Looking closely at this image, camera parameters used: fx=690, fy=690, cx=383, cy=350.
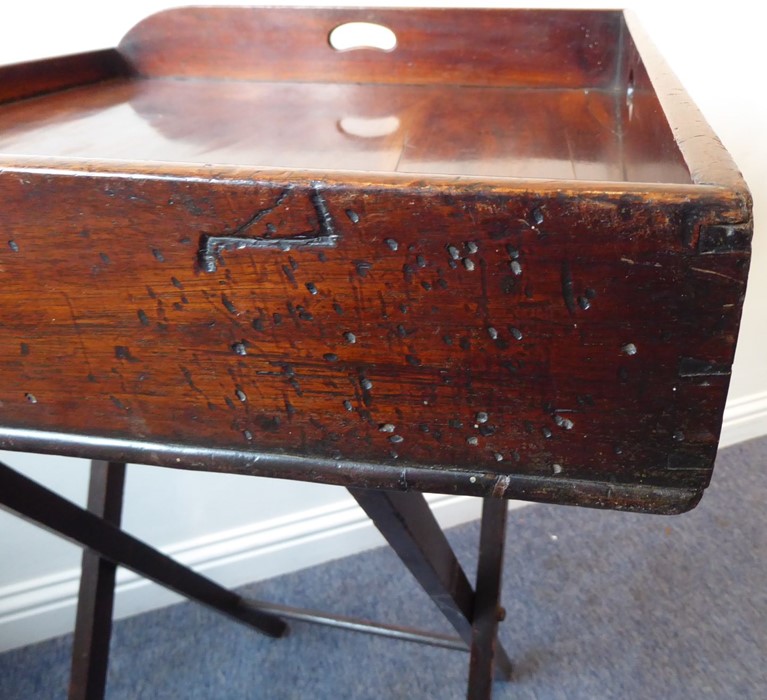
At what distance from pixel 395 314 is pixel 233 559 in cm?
101

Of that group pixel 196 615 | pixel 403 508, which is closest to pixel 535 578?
pixel 196 615

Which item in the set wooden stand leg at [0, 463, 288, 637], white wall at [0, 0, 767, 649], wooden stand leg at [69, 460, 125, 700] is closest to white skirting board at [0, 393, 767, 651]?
white wall at [0, 0, 767, 649]

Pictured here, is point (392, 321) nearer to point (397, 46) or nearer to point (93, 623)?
point (397, 46)

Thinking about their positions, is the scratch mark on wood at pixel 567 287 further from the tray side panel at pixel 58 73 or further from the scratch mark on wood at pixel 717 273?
the tray side panel at pixel 58 73

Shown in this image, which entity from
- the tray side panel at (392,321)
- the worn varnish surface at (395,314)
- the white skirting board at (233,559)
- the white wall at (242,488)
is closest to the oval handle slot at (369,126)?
the worn varnish surface at (395,314)

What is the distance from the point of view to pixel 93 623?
74cm

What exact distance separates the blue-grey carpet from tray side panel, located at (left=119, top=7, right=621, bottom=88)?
83cm

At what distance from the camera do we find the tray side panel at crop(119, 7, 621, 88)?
644 mm

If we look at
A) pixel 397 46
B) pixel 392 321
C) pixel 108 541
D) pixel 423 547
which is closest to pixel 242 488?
pixel 108 541

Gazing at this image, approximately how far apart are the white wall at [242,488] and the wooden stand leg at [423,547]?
53cm

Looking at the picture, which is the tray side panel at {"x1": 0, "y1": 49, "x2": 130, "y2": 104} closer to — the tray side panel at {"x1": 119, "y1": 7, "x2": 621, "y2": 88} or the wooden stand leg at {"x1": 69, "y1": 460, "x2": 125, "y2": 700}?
the tray side panel at {"x1": 119, "y1": 7, "x2": 621, "y2": 88}

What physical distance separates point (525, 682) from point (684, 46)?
0.96 m

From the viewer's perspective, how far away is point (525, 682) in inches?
40.1

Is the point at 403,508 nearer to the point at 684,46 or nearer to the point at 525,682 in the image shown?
the point at 525,682
